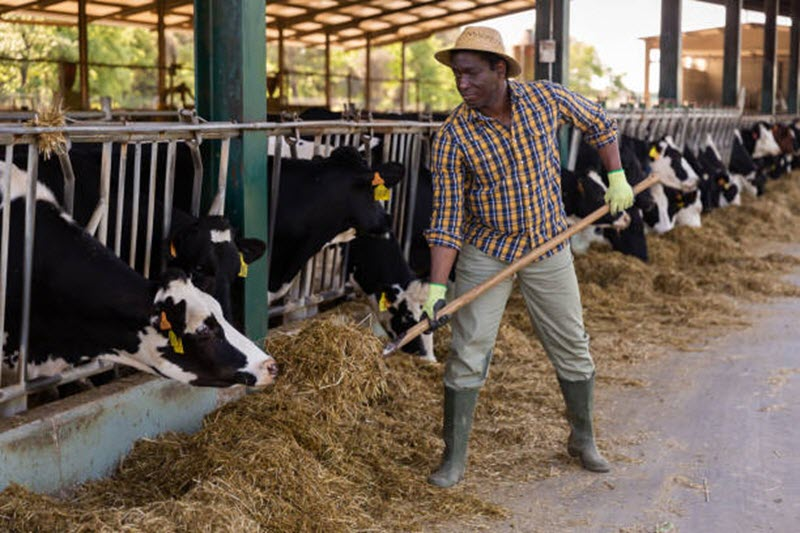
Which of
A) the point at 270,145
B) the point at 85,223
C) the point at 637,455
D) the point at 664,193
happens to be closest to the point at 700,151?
the point at 664,193

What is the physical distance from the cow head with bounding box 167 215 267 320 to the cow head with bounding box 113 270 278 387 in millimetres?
496

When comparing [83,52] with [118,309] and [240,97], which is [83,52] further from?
[118,309]

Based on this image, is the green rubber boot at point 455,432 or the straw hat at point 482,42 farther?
the green rubber boot at point 455,432

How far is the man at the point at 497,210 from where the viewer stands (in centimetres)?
416

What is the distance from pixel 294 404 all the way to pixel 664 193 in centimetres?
815

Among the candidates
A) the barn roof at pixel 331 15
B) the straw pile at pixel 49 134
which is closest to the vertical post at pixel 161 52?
the barn roof at pixel 331 15

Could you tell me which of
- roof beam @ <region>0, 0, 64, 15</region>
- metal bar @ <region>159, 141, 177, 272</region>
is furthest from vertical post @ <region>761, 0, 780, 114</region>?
metal bar @ <region>159, 141, 177, 272</region>

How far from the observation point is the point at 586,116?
172 inches

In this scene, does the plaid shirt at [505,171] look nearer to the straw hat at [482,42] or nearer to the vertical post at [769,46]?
the straw hat at [482,42]

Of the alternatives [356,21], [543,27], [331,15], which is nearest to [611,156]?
[543,27]

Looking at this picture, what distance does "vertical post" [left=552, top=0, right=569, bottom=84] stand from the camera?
9664mm

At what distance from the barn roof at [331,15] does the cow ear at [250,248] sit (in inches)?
477

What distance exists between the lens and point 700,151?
47.0 feet

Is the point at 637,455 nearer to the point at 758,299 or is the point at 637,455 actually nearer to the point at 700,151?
the point at 758,299
